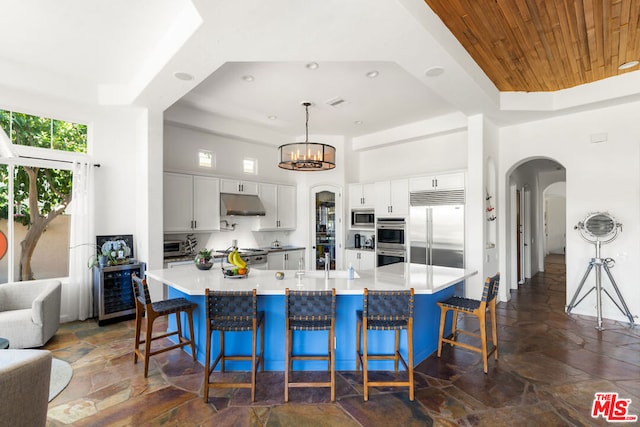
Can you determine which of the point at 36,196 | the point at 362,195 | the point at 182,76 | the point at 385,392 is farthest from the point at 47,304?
the point at 362,195

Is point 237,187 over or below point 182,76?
below

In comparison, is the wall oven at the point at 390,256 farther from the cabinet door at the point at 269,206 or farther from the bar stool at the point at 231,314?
the bar stool at the point at 231,314

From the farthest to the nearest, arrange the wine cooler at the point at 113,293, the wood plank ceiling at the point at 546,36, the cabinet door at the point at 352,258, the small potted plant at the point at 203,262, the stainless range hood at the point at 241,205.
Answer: the cabinet door at the point at 352,258
the stainless range hood at the point at 241,205
the wine cooler at the point at 113,293
the small potted plant at the point at 203,262
the wood plank ceiling at the point at 546,36

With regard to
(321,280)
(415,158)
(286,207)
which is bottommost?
(321,280)

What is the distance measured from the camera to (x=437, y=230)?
5574mm

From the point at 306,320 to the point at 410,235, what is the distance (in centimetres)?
382

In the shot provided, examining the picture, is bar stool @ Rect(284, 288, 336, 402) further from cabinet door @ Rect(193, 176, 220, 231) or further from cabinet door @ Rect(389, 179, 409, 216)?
cabinet door @ Rect(389, 179, 409, 216)

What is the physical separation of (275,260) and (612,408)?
197 inches

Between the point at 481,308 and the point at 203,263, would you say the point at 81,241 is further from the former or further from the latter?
the point at 481,308

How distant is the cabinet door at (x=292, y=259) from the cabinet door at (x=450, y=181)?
3.06 m

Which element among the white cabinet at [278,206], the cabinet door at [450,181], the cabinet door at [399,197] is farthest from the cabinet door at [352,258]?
the cabinet door at [450,181]

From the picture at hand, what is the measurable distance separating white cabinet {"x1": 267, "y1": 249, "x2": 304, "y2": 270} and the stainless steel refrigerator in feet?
7.53

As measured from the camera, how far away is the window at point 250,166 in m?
6.56

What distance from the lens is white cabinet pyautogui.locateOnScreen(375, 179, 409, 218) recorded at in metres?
6.07
